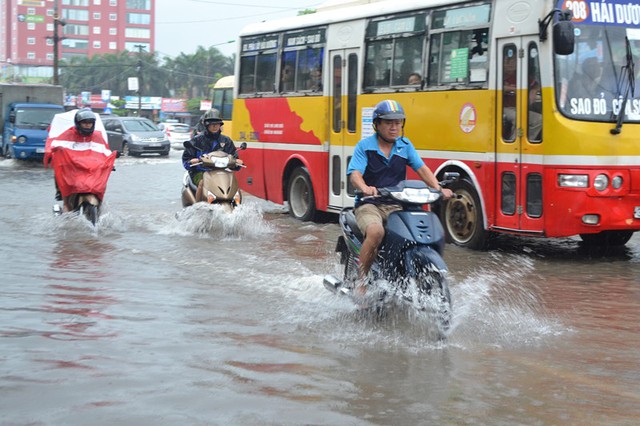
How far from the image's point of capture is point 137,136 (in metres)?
37.3

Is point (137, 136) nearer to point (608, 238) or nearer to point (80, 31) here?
point (608, 238)

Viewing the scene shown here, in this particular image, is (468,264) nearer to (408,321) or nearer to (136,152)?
(408,321)

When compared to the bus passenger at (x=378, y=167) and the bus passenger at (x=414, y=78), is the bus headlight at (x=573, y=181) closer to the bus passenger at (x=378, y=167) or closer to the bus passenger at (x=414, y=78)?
the bus passenger at (x=414, y=78)

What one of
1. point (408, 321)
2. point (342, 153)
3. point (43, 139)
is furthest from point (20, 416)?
point (43, 139)

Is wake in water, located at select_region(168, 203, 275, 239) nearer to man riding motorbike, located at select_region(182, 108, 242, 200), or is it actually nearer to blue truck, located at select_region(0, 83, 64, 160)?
man riding motorbike, located at select_region(182, 108, 242, 200)

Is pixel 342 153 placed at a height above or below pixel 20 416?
above

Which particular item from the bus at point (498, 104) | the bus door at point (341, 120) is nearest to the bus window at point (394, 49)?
the bus at point (498, 104)

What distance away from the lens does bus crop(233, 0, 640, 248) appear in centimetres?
1080

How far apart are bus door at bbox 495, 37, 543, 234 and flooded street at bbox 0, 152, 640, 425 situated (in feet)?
1.94

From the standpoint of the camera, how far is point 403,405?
527 centimetres

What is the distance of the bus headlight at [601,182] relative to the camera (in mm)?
10759

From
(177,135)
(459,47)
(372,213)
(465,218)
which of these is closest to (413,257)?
(372,213)

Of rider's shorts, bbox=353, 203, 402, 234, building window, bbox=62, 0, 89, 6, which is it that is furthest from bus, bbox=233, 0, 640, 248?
building window, bbox=62, 0, 89, 6

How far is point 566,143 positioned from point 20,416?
731cm
